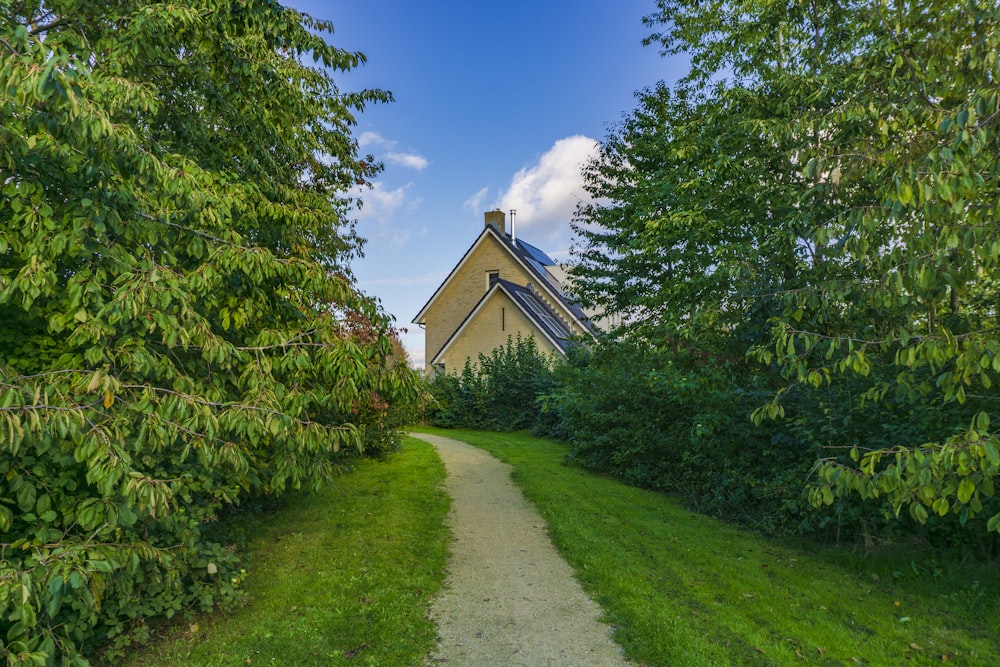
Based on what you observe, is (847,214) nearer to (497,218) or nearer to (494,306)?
(494,306)

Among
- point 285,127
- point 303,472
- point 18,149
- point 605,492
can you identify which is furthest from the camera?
point 605,492

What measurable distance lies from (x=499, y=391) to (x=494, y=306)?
517 cm

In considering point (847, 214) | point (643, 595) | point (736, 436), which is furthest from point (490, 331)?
point (847, 214)

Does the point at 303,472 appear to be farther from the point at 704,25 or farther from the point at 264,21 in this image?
the point at 704,25

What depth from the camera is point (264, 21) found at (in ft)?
19.1

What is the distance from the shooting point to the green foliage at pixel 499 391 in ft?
65.9

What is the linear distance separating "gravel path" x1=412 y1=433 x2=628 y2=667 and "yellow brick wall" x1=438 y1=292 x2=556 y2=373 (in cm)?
1507

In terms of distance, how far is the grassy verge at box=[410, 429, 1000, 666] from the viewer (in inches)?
180

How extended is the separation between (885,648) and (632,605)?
2.16 meters

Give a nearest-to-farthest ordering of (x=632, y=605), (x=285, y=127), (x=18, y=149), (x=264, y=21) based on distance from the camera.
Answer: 1. (x=18, y=149)
2. (x=632, y=605)
3. (x=264, y=21)
4. (x=285, y=127)

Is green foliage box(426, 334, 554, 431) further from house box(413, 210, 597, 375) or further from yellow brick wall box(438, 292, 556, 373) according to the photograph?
yellow brick wall box(438, 292, 556, 373)

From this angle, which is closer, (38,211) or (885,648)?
(38,211)

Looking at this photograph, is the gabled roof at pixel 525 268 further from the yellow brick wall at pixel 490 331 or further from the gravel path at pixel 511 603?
the gravel path at pixel 511 603

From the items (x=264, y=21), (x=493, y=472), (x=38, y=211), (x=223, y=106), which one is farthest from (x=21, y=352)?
(x=493, y=472)
